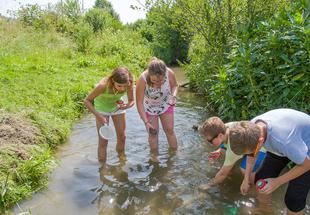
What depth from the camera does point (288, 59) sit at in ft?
15.7

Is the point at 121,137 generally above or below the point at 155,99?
below

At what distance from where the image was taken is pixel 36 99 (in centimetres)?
695

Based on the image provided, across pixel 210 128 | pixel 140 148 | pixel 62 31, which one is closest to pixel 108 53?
pixel 62 31

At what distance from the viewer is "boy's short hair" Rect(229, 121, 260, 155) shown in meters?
2.57

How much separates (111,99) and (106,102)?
82 millimetres

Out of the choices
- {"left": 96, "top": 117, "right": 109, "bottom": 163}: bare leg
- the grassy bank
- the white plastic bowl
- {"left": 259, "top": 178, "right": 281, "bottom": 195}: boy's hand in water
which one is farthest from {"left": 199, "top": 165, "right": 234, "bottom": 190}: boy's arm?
the grassy bank

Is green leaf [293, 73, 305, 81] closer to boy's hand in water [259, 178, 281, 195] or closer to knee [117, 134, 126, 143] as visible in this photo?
boy's hand in water [259, 178, 281, 195]

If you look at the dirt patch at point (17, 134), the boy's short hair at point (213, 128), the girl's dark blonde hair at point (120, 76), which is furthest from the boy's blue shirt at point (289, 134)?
the dirt patch at point (17, 134)

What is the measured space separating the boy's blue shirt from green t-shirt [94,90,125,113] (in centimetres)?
219

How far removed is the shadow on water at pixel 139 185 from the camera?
3.84m

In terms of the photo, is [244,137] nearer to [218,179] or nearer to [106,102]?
[218,179]

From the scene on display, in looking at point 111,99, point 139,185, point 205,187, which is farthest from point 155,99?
point 205,187

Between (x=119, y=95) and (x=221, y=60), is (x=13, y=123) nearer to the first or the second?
(x=119, y=95)

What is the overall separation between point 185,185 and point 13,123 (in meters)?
2.73
